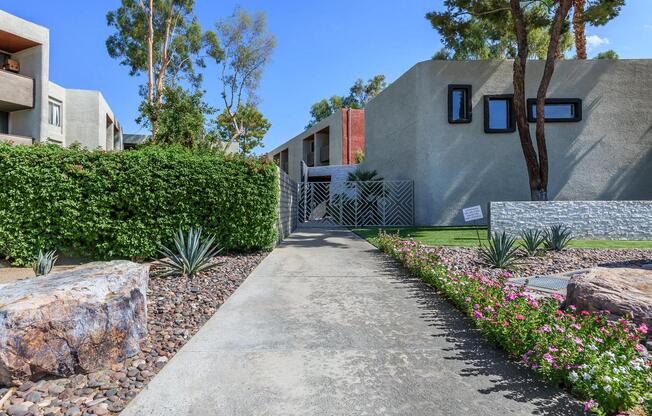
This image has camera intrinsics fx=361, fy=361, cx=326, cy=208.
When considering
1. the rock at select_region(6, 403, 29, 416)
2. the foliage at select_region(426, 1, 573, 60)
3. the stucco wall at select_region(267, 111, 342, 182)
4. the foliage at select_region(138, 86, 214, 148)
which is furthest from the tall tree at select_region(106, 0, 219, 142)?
the rock at select_region(6, 403, 29, 416)

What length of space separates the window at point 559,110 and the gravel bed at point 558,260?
812 cm

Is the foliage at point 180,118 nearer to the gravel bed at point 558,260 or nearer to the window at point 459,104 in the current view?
the window at point 459,104

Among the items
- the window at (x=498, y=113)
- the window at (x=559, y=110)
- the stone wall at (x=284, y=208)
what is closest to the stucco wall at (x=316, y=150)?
the stone wall at (x=284, y=208)

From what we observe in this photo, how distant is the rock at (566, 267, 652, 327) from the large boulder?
4433 mm

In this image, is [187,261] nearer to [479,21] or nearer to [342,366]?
[342,366]

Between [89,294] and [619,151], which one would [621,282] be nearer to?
[89,294]

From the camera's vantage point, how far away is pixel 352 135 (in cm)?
2577

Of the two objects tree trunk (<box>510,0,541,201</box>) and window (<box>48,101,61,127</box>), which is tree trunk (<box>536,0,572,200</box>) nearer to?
tree trunk (<box>510,0,541,201</box>)

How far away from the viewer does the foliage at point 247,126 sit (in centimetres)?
3031

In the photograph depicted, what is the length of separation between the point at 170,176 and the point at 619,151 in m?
17.3

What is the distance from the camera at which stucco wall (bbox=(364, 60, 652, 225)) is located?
1502 centimetres

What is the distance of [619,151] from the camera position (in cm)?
1504

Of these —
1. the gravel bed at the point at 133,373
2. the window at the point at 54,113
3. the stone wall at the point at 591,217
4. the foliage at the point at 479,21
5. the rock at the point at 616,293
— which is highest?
the foliage at the point at 479,21

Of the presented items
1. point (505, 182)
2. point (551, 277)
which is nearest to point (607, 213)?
point (505, 182)
